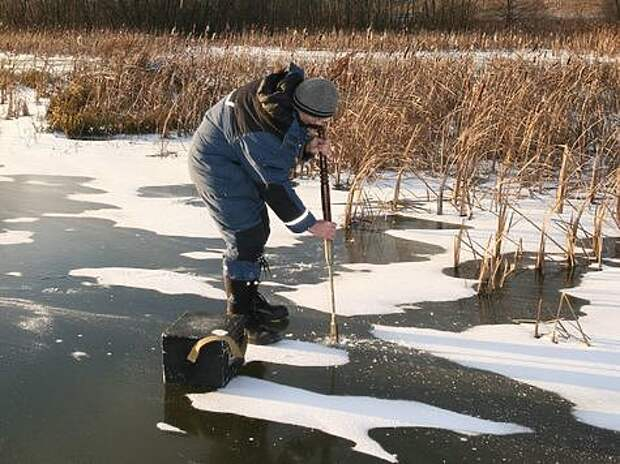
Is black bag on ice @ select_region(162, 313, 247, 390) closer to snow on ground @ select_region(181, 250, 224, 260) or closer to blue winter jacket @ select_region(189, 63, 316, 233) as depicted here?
blue winter jacket @ select_region(189, 63, 316, 233)

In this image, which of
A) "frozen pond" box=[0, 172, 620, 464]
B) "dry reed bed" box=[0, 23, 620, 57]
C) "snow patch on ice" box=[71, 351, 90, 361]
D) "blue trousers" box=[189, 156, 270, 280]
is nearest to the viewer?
"frozen pond" box=[0, 172, 620, 464]

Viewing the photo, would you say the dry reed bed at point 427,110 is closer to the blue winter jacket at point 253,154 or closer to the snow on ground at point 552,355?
the snow on ground at point 552,355

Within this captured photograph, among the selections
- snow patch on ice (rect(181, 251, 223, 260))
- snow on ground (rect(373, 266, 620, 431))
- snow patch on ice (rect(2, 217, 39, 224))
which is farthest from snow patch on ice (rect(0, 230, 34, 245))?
snow on ground (rect(373, 266, 620, 431))

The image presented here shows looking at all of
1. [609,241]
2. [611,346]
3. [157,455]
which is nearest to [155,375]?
[157,455]

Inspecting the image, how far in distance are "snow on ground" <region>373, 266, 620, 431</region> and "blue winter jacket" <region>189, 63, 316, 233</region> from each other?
834 millimetres

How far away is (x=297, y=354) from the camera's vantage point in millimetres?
3369

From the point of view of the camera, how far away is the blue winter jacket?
3.16 metres

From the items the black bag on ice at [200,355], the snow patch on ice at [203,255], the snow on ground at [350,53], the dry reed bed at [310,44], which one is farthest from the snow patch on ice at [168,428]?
the dry reed bed at [310,44]

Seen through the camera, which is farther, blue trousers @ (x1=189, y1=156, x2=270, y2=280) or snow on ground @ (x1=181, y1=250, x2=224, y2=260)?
snow on ground @ (x1=181, y1=250, x2=224, y2=260)

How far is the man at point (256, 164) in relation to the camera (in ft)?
10.3

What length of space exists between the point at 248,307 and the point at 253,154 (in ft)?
2.72

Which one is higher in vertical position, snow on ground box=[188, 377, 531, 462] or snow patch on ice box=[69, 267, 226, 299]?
snow patch on ice box=[69, 267, 226, 299]

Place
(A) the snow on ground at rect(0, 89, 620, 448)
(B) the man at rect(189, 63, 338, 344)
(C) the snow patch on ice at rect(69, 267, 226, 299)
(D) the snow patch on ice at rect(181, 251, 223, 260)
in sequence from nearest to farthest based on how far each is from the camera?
(A) the snow on ground at rect(0, 89, 620, 448) < (B) the man at rect(189, 63, 338, 344) < (C) the snow patch on ice at rect(69, 267, 226, 299) < (D) the snow patch on ice at rect(181, 251, 223, 260)

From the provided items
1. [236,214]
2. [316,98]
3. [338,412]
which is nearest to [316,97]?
[316,98]
